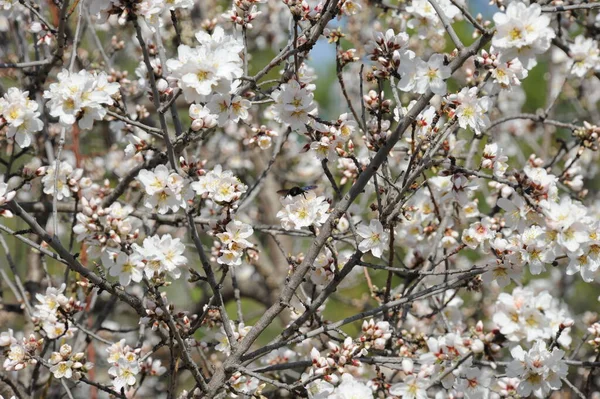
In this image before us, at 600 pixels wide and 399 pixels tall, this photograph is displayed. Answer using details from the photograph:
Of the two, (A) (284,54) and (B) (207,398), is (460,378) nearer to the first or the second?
(B) (207,398)

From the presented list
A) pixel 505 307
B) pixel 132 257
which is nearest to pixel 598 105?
pixel 505 307

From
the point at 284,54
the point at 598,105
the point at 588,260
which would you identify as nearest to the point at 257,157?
the point at 284,54

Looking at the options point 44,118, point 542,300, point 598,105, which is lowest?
point 542,300

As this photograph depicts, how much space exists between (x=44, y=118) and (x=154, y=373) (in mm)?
1413

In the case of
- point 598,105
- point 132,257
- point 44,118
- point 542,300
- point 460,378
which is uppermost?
point 598,105

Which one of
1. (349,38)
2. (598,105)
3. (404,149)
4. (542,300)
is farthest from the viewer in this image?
(598,105)

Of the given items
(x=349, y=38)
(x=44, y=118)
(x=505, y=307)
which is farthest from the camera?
(x=349, y=38)

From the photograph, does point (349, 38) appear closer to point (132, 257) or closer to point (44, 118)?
point (44, 118)

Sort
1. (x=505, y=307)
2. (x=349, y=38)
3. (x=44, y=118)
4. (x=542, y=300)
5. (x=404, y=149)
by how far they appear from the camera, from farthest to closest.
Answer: (x=349, y=38), (x=44, y=118), (x=404, y=149), (x=542, y=300), (x=505, y=307)

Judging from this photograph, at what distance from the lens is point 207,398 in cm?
220

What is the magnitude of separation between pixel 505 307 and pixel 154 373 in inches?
55.9

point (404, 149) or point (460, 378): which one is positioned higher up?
point (404, 149)

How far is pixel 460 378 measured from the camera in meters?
2.17

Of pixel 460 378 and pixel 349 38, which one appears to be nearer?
pixel 460 378
